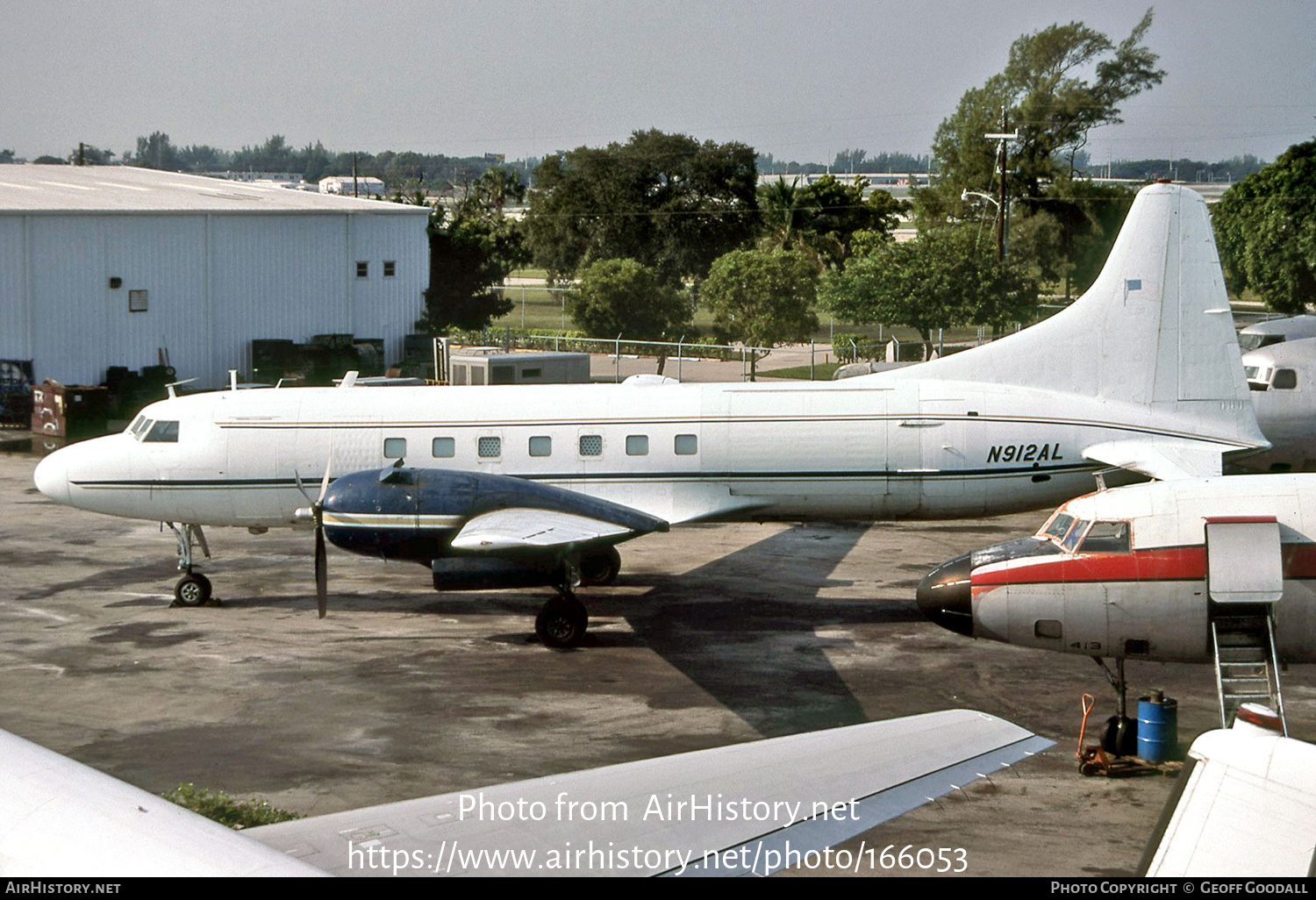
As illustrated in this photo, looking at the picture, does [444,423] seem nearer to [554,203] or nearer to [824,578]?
[824,578]

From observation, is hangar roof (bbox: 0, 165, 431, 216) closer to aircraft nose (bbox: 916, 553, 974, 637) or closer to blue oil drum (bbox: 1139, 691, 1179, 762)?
aircraft nose (bbox: 916, 553, 974, 637)

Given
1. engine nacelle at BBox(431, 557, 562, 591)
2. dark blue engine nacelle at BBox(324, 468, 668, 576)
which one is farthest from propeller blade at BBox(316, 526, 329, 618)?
engine nacelle at BBox(431, 557, 562, 591)

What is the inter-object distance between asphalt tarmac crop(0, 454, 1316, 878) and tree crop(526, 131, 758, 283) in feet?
185

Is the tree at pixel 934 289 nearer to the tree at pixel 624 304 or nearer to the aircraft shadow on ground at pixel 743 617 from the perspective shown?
the tree at pixel 624 304

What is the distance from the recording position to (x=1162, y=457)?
2003 centimetres

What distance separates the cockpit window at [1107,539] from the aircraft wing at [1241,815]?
7446mm

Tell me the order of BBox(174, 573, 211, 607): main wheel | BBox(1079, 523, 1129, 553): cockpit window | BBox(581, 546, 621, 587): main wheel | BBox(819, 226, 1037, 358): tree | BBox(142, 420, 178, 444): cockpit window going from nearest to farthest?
BBox(1079, 523, 1129, 553): cockpit window < BBox(174, 573, 211, 607): main wheel < BBox(142, 420, 178, 444): cockpit window < BBox(581, 546, 621, 587): main wheel < BBox(819, 226, 1037, 358): tree

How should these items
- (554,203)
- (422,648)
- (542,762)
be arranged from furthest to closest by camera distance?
(554,203)
(422,648)
(542,762)

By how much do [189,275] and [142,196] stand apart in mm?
5990

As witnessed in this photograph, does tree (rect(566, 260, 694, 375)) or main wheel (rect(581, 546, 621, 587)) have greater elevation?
tree (rect(566, 260, 694, 375))

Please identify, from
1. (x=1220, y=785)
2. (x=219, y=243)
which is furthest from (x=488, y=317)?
(x=1220, y=785)

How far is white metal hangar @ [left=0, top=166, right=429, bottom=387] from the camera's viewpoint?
43.3 m
